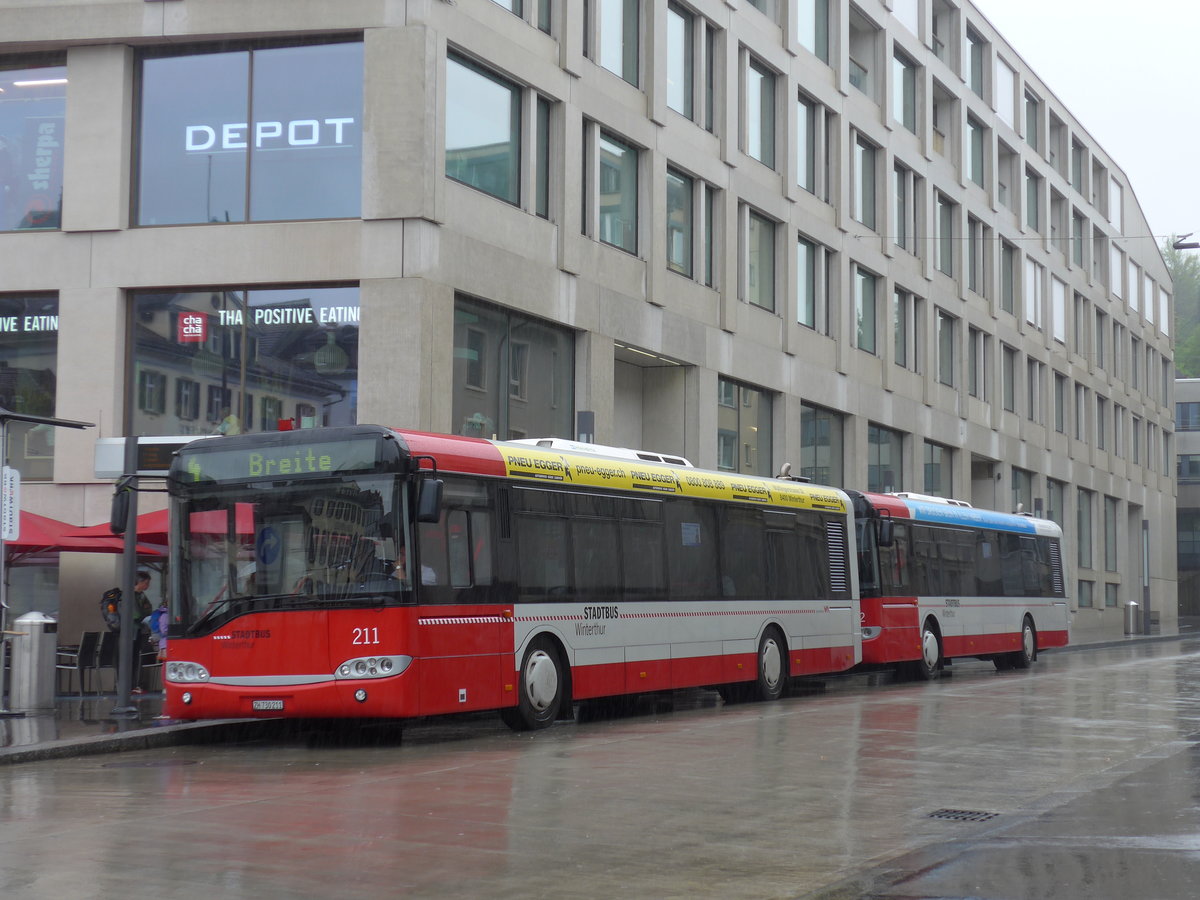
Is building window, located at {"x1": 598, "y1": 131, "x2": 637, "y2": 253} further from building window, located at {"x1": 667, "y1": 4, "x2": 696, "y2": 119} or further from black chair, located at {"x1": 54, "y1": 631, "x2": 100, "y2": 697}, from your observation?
black chair, located at {"x1": 54, "y1": 631, "x2": 100, "y2": 697}

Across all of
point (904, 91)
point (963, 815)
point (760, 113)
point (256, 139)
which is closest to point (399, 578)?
point (963, 815)

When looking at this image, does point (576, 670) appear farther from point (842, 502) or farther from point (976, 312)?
point (976, 312)

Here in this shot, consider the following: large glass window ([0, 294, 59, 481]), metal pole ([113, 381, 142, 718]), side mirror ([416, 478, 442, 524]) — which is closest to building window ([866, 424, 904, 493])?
large glass window ([0, 294, 59, 481])

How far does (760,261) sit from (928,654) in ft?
38.6

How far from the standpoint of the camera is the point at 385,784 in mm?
11750

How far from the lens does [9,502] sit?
16.3m

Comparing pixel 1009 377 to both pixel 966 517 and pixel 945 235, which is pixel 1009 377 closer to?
pixel 945 235

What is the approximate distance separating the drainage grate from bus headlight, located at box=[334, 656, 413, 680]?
5.76 meters

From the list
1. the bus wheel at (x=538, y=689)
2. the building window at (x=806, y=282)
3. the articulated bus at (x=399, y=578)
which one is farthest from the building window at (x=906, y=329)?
the bus wheel at (x=538, y=689)

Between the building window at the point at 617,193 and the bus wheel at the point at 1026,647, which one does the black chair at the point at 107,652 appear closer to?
the building window at the point at 617,193

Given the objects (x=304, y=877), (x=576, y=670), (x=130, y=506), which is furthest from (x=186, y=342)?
(x=304, y=877)

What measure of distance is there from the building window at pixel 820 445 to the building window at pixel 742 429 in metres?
1.97

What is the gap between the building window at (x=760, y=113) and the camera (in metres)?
35.2

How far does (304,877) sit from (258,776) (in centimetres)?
497
